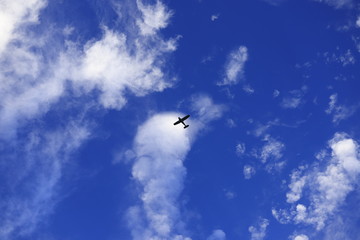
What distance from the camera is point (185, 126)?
5425cm
